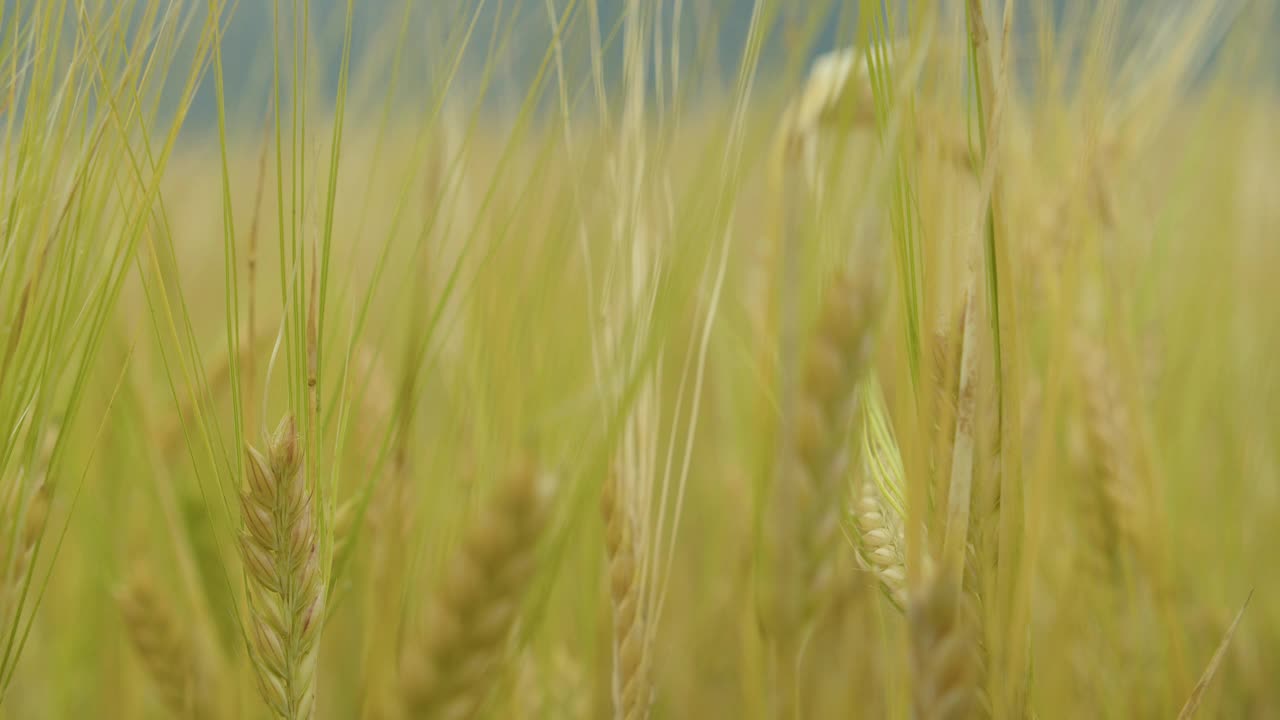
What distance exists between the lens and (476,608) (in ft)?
1.25

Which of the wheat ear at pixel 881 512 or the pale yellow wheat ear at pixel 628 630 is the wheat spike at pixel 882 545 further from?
the pale yellow wheat ear at pixel 628 630

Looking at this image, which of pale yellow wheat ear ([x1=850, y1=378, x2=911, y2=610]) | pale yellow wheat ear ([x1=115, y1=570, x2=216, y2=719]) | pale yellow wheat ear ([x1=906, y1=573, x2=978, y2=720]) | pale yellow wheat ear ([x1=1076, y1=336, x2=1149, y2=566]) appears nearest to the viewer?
pale yellow wheat ear ([x1=906, y1=573, x2=978, y2=720])

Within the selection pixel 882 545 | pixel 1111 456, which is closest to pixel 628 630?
pixel 882 545

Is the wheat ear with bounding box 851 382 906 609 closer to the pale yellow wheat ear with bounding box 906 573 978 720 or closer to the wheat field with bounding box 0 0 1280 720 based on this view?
the wheat field with bounding box 0 0 1280 720

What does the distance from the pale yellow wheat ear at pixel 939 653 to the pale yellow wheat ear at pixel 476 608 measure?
0.46 ft

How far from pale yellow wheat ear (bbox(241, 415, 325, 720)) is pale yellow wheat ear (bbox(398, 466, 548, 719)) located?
0.21ft

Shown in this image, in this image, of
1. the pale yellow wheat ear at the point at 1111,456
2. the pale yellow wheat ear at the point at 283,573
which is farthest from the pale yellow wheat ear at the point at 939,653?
the pale yellow wheat ear at the point at 1111,456

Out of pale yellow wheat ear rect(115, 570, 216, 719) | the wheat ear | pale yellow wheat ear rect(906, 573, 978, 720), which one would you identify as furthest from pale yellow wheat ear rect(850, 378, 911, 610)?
pale yellow wheat ear rect(115, 570, 216, 719)

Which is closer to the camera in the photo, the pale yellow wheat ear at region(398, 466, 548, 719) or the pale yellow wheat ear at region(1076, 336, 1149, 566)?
the pale yellow wheat ear at region(398, 466, 548, 719)

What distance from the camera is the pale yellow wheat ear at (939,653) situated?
34cm

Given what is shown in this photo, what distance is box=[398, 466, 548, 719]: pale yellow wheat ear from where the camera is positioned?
0.35 metres

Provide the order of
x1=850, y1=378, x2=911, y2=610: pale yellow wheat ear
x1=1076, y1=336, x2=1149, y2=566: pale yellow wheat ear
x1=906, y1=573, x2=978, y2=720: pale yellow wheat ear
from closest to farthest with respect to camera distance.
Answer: x1=906, y1=573, x2=978, y2=720: pale yellow wheat ear
x1=850, y1=378, x2=911, y2=610: pale yellow wheat ear
x1=1076, y1=336, x2=1149, y2=566: pale yellow wheat ear

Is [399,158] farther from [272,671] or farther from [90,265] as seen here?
[272,671]

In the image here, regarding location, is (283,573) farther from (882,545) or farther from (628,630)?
(882,545)
